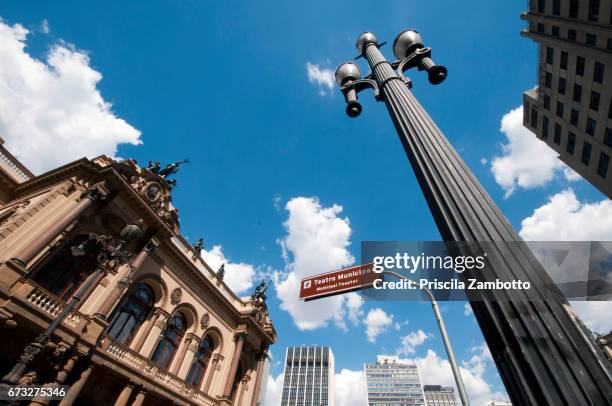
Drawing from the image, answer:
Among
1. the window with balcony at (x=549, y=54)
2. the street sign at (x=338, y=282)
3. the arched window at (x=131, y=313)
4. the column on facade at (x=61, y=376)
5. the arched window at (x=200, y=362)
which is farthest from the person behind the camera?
the window with balcony at (x=549, y=54)

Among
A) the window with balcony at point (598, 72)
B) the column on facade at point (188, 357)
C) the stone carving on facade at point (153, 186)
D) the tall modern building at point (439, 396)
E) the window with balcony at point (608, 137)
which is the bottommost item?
the column on facade at point (188, 357)

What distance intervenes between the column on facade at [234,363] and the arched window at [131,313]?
282 inches

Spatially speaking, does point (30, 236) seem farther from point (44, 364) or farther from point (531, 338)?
point (531, 338)

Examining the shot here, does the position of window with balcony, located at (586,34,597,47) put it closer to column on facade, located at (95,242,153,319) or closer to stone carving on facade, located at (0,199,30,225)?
column on facade, located at (95,242,153,319)

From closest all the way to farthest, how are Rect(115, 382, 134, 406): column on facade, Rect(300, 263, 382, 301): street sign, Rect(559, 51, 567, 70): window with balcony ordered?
Rect(300, 263, 382, 301): street sign → Rect(115, 382, 134, 406): column on facade → Rect(559, 51, 567, 70): window with balcony

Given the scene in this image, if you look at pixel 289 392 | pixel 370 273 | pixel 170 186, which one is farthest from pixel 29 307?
pixel 289 392

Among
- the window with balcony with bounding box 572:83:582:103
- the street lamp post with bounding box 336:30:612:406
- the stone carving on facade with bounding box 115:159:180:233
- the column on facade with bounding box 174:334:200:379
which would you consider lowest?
the street lamp post with bounding box 336:30:612:406

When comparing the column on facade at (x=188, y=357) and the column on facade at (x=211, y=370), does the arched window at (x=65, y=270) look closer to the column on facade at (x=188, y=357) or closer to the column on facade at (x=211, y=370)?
the column on facade at (x=188, y=357)

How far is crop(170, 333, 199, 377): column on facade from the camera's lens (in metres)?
17.6

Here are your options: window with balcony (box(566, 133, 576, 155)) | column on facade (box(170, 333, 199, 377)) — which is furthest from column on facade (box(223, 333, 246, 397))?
window with balcony (box(566, 133, 576, 155))

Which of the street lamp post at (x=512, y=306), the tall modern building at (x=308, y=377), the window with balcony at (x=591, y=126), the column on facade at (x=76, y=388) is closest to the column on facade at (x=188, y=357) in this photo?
the column on facade at (x=76, y=388)

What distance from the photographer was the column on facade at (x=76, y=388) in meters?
11.2

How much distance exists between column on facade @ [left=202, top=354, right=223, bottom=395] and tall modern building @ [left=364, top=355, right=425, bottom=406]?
132 m

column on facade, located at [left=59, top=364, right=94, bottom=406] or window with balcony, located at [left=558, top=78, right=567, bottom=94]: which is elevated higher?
window with balcony, located at [left=558, top=78, right=567, bottom=94]
